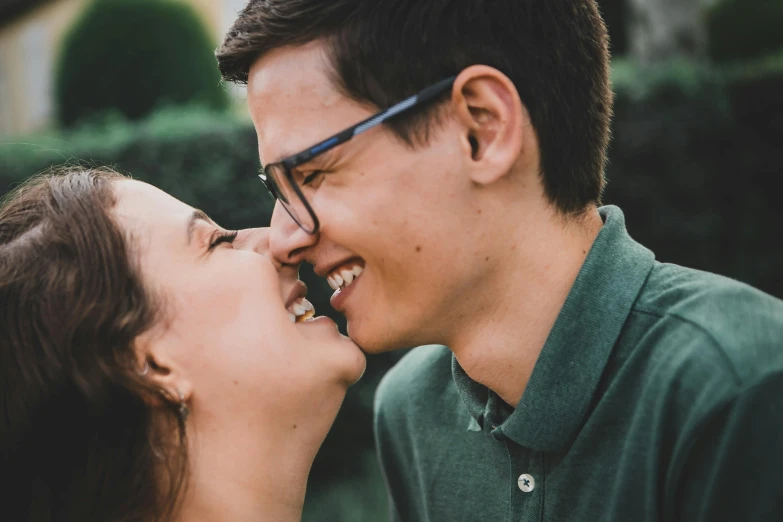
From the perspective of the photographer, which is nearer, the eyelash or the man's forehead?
the man's forehead

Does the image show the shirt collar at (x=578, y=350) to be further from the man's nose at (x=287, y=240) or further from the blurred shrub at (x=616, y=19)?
the blurred shrub at (x=616, y=19)

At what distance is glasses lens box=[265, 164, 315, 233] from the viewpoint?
2711mm

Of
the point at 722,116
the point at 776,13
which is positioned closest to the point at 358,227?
the point at 722,116

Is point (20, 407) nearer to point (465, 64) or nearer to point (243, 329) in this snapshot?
point (243, 329)

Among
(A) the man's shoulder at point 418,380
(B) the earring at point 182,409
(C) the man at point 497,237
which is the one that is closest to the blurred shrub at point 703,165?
(A) the man's shoulder at point 418,380

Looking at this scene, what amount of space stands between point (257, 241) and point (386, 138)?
27.9 inches

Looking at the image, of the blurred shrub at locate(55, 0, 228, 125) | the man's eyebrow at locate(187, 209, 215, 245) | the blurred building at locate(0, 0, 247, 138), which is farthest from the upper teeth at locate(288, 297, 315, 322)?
the blurred building at locate(0, 0, 247, 138)

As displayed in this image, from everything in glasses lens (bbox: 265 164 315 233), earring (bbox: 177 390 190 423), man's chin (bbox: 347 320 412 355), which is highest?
glasses lens (bbox: 265 164 315 233)

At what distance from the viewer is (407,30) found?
2.57 m

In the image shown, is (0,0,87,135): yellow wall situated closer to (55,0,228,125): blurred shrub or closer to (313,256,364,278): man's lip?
(55,0,228,125): blurred shrub

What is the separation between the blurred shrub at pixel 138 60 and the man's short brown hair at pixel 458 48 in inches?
384

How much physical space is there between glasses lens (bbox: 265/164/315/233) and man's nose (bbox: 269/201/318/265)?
0.13 feet

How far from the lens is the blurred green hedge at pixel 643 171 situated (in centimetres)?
665

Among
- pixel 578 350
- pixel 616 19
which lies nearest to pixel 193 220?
pixel 578 350
